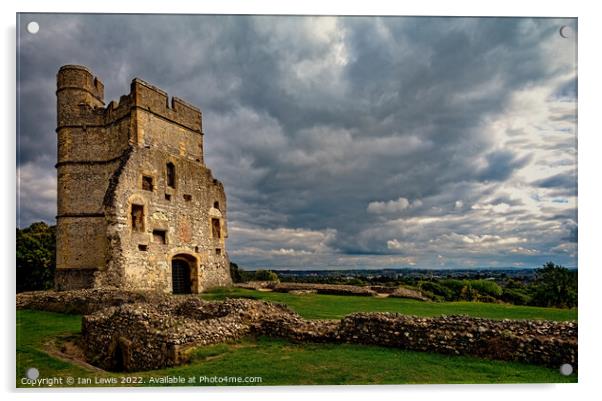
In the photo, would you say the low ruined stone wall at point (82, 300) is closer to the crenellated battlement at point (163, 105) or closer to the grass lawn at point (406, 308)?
the grass lawn at point (406, 308)

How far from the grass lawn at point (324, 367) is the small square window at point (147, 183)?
→ 862 centimetres

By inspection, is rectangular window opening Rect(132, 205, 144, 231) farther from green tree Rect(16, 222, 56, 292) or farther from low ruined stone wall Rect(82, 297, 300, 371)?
green tree Rect(16, 222, 56, 292)

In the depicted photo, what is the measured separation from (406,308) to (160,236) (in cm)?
1007

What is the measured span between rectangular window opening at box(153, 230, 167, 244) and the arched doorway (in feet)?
3.99

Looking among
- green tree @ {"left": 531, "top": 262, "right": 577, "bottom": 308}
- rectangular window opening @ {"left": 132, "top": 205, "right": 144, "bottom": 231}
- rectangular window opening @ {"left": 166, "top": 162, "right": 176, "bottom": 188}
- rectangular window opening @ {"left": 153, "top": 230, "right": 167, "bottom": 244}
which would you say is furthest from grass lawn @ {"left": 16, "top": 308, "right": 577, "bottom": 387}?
rectangular window opening @ {"left": 166, "top": 162, "right": 176, "bottom": 188}

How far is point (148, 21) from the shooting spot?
7.81 meters

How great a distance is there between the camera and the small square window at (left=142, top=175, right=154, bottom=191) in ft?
53.0

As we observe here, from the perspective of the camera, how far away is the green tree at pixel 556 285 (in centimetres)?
784

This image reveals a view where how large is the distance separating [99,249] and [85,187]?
3.08 m

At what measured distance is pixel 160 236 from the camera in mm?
16391

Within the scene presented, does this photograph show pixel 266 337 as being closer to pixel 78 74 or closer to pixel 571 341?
pixel 571 341

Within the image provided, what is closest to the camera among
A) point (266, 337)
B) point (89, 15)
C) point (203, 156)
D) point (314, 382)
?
point (314, 382)

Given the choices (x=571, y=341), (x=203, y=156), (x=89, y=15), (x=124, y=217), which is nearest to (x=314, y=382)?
(x=571, y=341)

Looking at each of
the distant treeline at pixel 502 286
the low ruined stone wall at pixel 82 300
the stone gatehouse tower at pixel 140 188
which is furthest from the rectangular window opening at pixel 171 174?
the distant treeline at pixel 502 286
